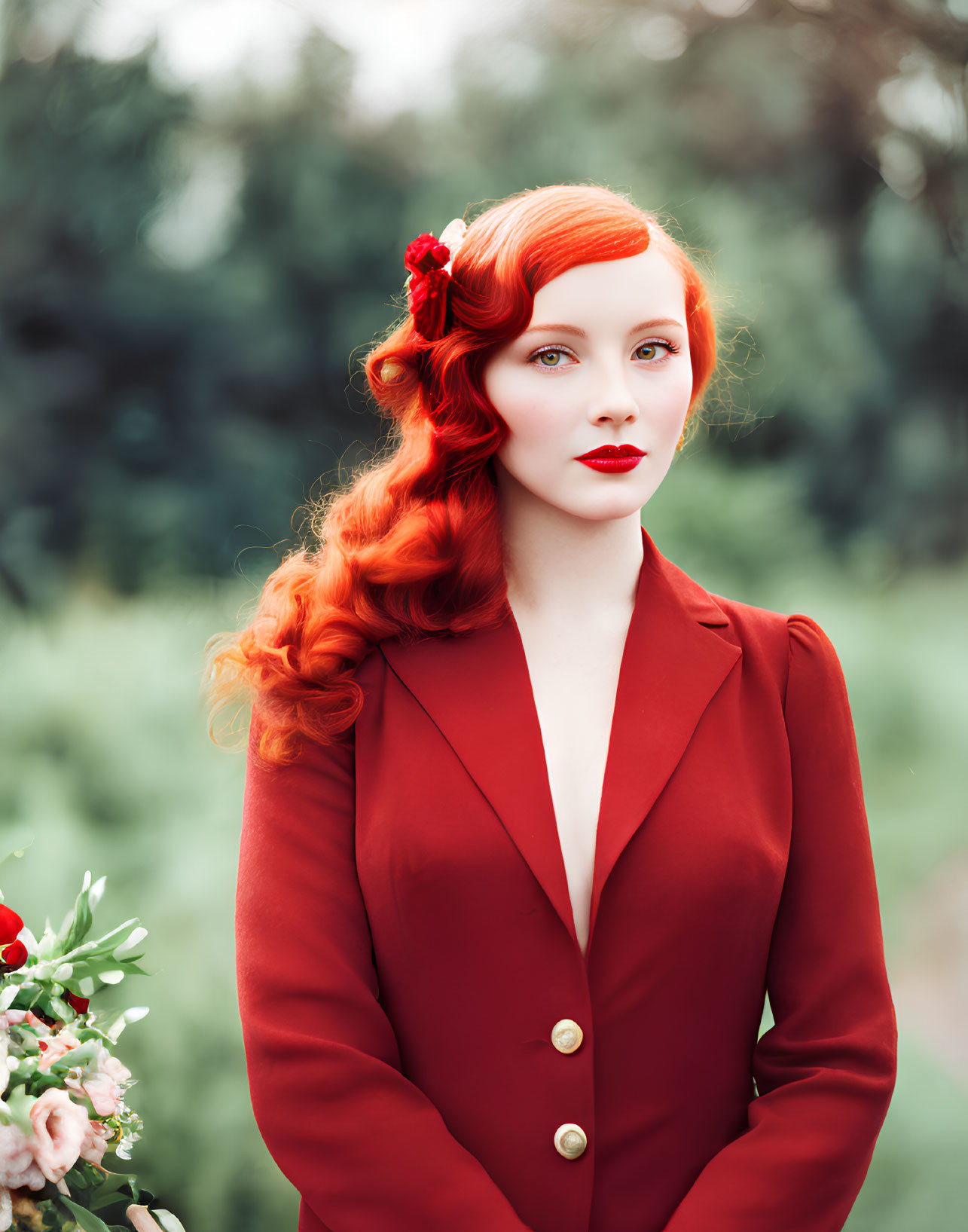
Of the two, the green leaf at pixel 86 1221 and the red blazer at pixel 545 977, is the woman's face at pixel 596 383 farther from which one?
the green leaf at pixel 86 1221

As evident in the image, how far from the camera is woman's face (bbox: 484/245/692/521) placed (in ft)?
3.99

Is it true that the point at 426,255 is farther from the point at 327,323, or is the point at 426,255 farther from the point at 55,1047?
the point at 327,323

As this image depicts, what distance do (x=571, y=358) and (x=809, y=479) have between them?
121cm

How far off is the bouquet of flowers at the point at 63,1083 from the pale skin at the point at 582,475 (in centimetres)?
57

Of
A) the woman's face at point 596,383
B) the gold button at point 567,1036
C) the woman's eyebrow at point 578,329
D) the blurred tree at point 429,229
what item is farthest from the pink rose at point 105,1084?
the blurred tree at point 429,229

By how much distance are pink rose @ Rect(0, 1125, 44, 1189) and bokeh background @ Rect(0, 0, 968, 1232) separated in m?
0.92

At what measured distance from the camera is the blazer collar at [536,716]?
1.18 m

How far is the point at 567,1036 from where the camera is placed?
1.15 meters

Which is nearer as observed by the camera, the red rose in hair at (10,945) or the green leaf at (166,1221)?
the red rose in hair at (10,945)

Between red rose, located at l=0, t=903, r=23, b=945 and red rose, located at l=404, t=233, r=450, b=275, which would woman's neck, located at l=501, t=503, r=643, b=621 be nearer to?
red rose, located at l=404, t=233, r=450, b=275

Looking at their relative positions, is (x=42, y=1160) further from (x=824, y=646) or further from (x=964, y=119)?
(x=964, y=119)

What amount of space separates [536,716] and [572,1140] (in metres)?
0.41

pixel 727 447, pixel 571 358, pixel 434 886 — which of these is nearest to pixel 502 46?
pixel 727 447

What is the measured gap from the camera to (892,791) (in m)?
2.24
